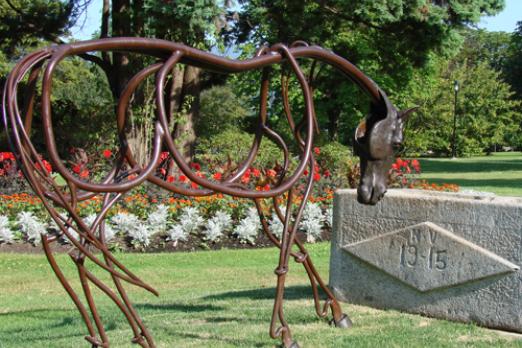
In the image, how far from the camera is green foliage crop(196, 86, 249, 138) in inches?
1134

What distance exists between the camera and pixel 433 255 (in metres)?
5.73

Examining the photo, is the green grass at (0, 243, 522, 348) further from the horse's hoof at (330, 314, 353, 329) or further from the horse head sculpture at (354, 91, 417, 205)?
the horse head sculpture at (354, 91, 417, 205)

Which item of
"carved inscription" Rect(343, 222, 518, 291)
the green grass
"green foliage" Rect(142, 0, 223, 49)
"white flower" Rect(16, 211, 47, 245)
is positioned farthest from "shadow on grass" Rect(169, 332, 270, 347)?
Result: "green foliage" Rect(142, 0, 223, 49)

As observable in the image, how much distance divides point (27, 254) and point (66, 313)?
3.31 m

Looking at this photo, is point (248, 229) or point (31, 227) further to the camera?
point (248, 229)

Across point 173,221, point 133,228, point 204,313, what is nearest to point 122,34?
point 173,221

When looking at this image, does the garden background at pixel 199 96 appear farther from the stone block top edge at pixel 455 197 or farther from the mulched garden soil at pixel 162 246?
the stone block top edge at pixel 455 197

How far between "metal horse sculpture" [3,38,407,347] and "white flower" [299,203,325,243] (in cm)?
498

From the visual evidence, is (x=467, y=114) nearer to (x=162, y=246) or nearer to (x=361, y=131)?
(x=162, y=246)

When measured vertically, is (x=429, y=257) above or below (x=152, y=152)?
below

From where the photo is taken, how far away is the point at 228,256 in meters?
9.46

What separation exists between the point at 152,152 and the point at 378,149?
69.8 inches

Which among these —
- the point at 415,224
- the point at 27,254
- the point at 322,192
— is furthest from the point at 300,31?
the point at 415,224

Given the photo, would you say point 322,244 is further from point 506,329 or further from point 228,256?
point 506,329
